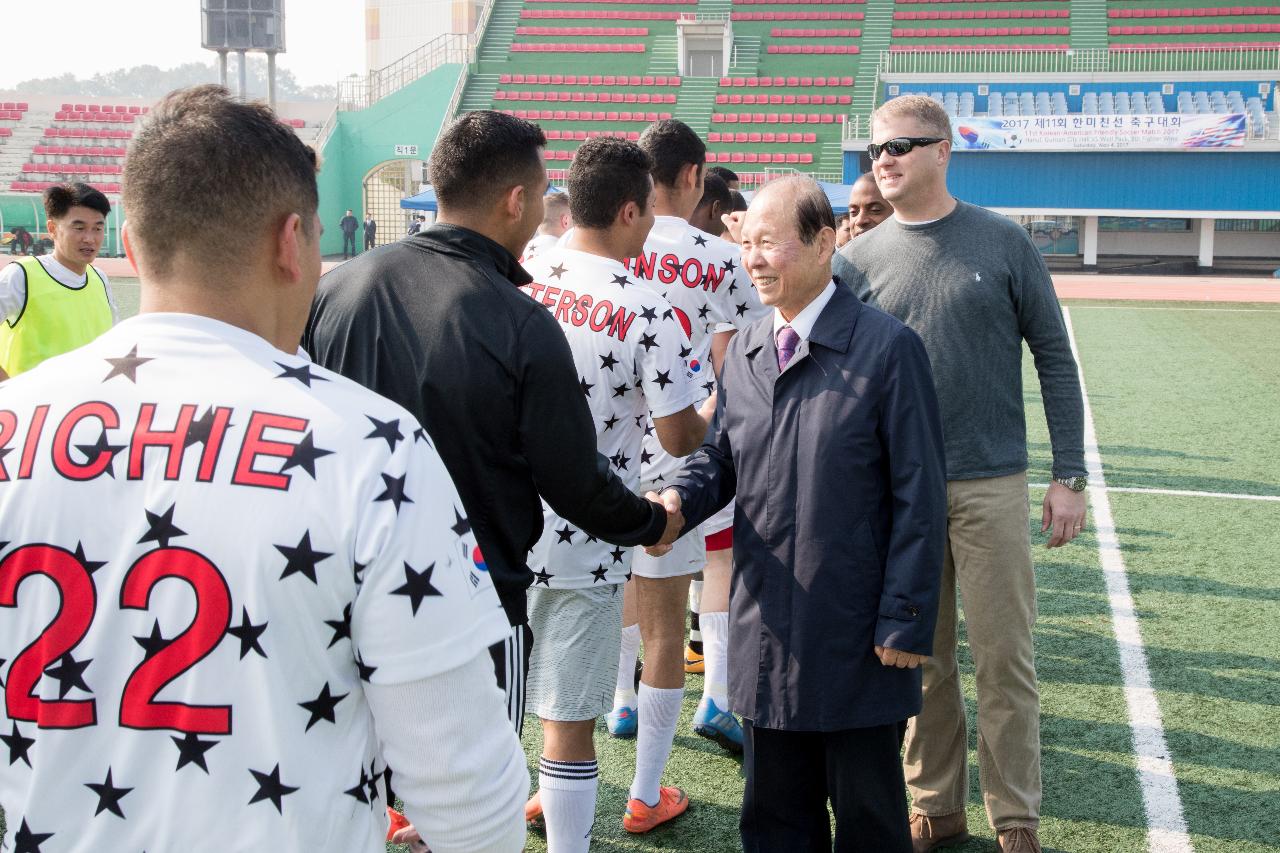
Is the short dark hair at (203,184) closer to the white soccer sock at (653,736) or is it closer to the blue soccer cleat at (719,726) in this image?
the white soccer sock at (653,736)

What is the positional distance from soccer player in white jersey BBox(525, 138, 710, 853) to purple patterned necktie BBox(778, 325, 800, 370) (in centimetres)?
36

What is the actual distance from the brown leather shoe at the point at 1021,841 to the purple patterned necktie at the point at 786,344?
1.56m

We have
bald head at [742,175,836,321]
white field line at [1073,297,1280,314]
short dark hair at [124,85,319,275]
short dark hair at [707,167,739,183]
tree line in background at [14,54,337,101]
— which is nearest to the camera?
short dark hair at [124,85,319,275]

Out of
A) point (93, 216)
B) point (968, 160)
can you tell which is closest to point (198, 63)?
point (968, 160)

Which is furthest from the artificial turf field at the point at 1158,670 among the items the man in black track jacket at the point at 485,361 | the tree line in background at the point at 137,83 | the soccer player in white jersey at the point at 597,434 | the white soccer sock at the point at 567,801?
the tree line in background at the point at 137,83

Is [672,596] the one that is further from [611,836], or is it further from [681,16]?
[681,16]

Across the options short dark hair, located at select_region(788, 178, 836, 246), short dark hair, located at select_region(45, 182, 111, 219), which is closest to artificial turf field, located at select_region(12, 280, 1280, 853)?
short dark hair, located at select_region(788, 178, 836, 246)

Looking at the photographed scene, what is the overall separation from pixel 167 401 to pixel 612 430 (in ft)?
6.42

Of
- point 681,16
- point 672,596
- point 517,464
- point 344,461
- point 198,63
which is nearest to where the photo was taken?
point 344,461

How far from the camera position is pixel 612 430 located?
10.6 feet

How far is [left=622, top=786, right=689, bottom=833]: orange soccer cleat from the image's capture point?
143 inches

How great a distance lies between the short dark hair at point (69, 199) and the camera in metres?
5.69

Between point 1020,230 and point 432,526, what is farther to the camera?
point 1020,230

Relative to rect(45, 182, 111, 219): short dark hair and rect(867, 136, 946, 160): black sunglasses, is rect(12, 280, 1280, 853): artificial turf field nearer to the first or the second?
rect(867, 136, 946, 160): black sunglasses
